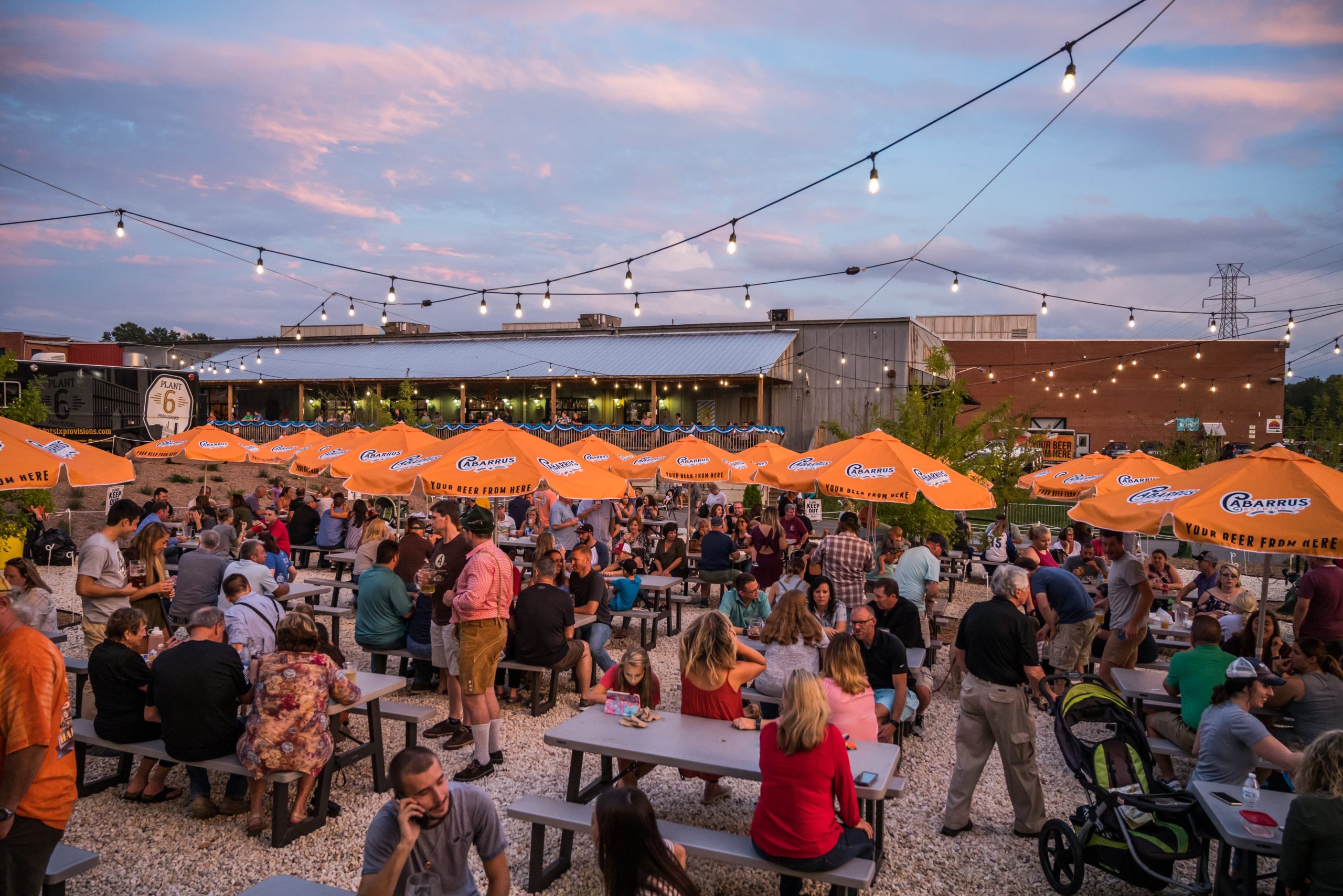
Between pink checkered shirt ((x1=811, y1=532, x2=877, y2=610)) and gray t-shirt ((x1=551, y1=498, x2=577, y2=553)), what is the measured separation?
14.5 feet

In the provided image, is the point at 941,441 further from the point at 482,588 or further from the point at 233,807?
the point at 233,807

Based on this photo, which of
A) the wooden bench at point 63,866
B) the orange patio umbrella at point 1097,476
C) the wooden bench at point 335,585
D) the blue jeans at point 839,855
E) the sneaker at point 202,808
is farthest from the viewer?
the orange patio umbrella at point 1097,476

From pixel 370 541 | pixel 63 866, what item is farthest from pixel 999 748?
pixel 370 541

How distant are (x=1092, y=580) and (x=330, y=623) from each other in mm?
10349

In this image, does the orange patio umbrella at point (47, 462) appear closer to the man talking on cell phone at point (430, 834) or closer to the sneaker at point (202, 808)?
the sneaker at point (202, 808)

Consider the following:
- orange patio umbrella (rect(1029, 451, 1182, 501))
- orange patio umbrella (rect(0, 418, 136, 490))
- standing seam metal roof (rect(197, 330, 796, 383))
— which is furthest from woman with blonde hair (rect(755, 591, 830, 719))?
standing seam metal roof (rect(197, 330, 796, 383))

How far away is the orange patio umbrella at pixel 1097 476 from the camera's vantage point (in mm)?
10312

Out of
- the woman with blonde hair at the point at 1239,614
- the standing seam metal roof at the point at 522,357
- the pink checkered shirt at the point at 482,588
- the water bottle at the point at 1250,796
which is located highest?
the standing seam metal roof at the point at 522,357

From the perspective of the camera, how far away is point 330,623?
10.7 meters

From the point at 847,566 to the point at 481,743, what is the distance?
4.13 metres

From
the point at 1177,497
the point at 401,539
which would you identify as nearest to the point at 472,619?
the point at 401,539

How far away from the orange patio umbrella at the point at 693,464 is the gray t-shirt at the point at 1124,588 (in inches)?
223

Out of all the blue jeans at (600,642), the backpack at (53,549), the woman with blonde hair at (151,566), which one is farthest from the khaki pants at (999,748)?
the backpack at (53,549)

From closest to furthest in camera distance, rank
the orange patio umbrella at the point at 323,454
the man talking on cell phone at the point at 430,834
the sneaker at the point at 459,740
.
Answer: the man talking on cell phone at the point at 430,834
the sneaker at the point at 459,740
the orange patio umbrella at the point at 323,454
